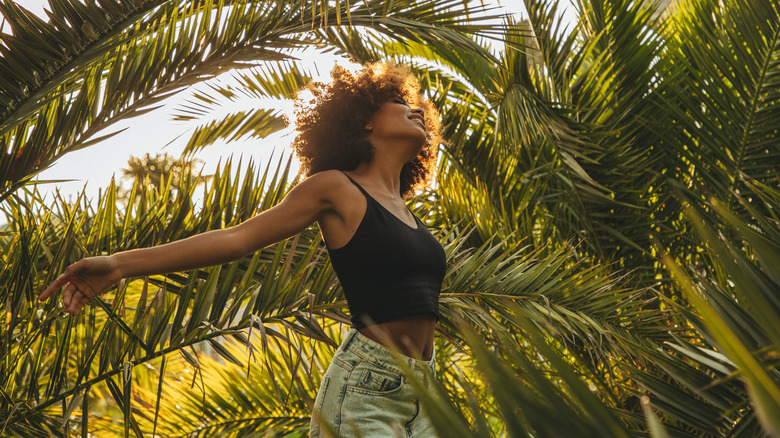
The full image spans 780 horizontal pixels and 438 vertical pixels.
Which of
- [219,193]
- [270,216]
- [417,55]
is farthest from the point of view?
[417,55]

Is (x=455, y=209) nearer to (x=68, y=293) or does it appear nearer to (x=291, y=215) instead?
(x=291, y=215)

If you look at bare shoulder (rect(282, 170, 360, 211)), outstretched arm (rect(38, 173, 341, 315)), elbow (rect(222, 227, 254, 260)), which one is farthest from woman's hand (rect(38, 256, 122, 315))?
bare shoulder (rect(282, 170, 360, 211))

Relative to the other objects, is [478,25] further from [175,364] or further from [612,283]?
[175,364]

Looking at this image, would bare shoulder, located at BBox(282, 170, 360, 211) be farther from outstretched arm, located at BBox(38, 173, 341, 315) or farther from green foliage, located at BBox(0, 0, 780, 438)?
green foliage, located at BBox(0, 0, 780, 438)

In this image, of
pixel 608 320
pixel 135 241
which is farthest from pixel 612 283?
pixel 135 241

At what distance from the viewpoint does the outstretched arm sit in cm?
143

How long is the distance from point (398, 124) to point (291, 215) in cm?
57

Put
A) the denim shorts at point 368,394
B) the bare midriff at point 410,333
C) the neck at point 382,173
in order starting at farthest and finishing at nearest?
the neck at point 382,173
the bare midriff at point 410,333
the denim shorts at point 368,394

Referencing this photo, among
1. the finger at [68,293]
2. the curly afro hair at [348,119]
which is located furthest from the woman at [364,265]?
the curly afro hair at [348,119]

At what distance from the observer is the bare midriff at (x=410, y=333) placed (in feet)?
5.48

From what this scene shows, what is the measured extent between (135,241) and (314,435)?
4.80 ft

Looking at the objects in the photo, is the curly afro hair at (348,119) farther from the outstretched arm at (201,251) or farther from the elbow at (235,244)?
the elbow at (235,244)

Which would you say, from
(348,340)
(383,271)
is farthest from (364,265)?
(348,340)

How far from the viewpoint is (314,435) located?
1.54 m
